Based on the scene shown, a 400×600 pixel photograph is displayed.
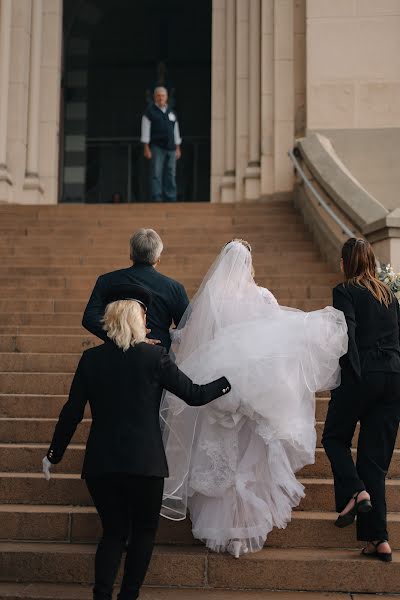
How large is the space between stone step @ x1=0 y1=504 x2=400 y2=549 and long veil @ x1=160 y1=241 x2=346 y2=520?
0.39m

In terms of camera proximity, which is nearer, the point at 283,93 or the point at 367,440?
the point at 367,440

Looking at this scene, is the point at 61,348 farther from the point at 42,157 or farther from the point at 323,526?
the point at 42,157

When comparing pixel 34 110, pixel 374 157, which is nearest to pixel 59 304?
pixel 374 157

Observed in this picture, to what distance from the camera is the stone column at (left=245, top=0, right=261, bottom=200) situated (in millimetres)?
15328

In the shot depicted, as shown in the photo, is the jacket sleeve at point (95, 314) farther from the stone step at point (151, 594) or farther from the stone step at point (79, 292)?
the stone step at point (79, 292)

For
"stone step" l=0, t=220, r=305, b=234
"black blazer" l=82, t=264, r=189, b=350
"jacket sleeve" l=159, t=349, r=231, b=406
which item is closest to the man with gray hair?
"black blazer" l=82, t=264, r=189, b=350

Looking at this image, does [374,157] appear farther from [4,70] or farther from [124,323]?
[124,323]

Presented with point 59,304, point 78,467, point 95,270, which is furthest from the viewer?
point 95,270

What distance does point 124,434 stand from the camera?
441 cm

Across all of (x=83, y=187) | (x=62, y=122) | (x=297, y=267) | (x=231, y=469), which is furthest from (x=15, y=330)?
(x=83, y=187)

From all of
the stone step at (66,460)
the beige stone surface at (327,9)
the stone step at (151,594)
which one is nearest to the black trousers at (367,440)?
the stone step at (151,594)

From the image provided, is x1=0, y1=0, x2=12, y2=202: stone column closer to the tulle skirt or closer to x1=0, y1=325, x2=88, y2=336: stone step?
x1=0, y1=325, x2=88, y2=336: stone step

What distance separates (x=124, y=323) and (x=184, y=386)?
45cm

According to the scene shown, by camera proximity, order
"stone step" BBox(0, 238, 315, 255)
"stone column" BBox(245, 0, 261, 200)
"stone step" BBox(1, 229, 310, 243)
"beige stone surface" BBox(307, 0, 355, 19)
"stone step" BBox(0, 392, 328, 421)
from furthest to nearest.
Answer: "stone column" BBox(245, 0, 261, 200)
"beige stone surface" BBox(307, 0, 355, 19)
"stone step" BBox(1, 229, 310, 243)
"stone step" BBox(0, 238, 315, 255)
"stone step" BBox(0, 392, 328, 421)
